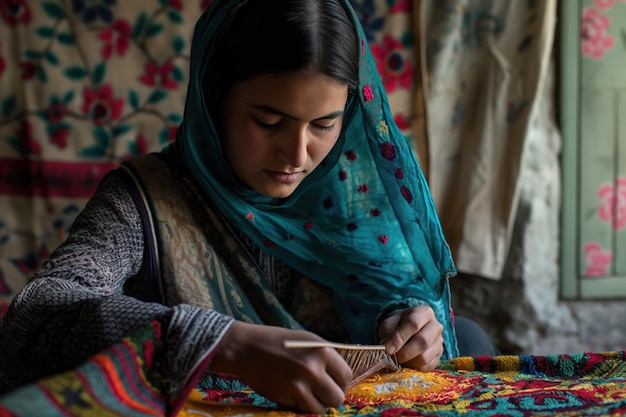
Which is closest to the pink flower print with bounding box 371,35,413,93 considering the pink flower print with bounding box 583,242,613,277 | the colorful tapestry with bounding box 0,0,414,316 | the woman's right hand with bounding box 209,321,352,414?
the colorful tapestry with bounding box 0,0,414,316

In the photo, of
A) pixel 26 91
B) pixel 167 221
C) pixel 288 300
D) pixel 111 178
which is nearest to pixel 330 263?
pixel 288 300

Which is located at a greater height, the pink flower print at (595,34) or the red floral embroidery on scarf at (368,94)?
the pink flower print at (595,34)

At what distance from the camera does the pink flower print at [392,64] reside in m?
2.26

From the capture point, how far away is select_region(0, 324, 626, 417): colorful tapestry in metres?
0.61

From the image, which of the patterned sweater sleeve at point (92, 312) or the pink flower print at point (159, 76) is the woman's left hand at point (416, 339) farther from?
the pink flower print at point (159, 76)

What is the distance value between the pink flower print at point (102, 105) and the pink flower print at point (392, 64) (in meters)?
0.89

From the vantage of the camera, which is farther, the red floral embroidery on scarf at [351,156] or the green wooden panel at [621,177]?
the green wooden panel at [621,177]

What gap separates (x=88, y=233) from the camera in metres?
1.04

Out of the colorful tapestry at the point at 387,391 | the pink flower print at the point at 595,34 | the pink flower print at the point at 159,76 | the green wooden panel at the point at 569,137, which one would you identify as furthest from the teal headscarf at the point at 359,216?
the pink flower print at the point at 595,34

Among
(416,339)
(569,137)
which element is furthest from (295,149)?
(569,137)

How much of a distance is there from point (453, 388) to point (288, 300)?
450 mm

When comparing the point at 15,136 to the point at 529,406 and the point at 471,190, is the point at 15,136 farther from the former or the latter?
the point at 529,406

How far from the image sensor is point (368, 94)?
1.21 m

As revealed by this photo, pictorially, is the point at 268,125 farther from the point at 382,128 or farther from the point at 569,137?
the point at 569,137
